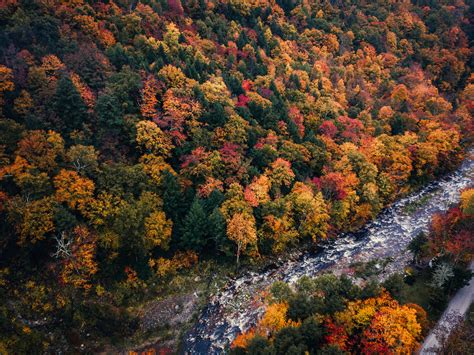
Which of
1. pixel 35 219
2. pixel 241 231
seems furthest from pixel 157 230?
pixel 35 219

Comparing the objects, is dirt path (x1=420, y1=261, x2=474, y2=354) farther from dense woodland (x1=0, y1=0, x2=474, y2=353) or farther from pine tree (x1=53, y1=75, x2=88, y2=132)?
pine tree (x1=53, y1=75, x2=88, y2=132)

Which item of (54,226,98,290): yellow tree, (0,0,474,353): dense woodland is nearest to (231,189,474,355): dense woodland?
(0,0,474,353): dense woodland

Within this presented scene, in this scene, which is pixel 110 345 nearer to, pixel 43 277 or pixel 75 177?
pixel 43 277

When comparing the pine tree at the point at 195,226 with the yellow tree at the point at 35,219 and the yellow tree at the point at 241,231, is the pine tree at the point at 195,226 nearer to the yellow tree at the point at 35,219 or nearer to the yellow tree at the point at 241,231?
the yellow tree at the point at 241,231

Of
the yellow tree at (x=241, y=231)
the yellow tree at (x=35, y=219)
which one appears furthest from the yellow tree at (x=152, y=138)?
the yellow tree at (x=35, y=219)

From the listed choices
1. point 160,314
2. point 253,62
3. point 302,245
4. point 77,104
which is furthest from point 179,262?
point 253,62

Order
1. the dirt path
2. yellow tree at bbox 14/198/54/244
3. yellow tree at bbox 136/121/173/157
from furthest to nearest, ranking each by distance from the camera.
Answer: yellow tree at bbox 136/121/173/157 → yellow tree at bbox 14/198/54/244 → the dirt path
